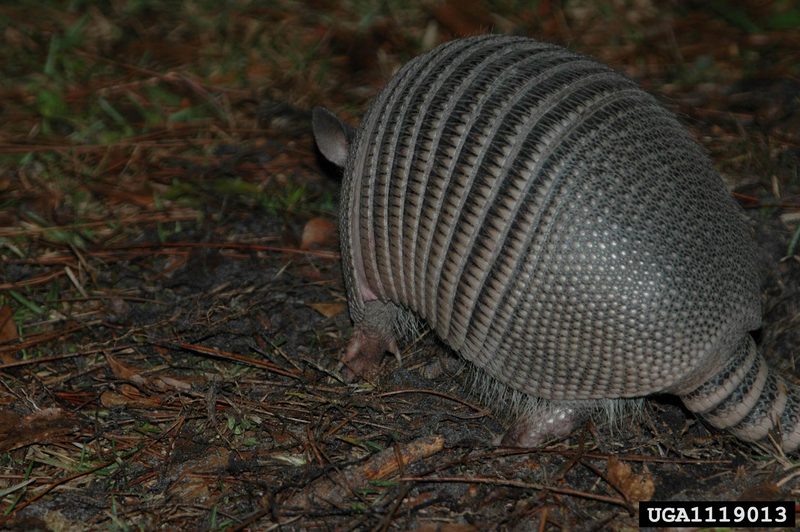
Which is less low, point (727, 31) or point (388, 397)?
point (727, 31)

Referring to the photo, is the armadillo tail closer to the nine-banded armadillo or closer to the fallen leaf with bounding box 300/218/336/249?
the nine-banded armadillo

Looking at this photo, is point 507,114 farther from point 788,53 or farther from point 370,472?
point 788,53

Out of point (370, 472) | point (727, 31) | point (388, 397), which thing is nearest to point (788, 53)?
point (727, 31)

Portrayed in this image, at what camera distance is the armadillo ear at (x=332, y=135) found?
16.9ft

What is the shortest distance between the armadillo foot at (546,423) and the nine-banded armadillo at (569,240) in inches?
0.4

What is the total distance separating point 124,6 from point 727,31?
227 inches

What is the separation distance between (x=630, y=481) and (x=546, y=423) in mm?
500

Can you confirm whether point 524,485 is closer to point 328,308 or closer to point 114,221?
point 328,308

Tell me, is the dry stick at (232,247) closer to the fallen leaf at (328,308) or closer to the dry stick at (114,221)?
the dry stick at (114,221)

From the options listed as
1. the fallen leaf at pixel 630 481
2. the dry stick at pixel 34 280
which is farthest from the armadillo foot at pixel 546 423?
the dry stick at pixel 34 280

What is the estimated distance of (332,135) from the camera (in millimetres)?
5320

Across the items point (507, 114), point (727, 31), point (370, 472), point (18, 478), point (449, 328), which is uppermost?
point (507, 114)

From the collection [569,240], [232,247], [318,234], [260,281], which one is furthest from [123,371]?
[569,240]

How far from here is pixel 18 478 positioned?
4430 mm
